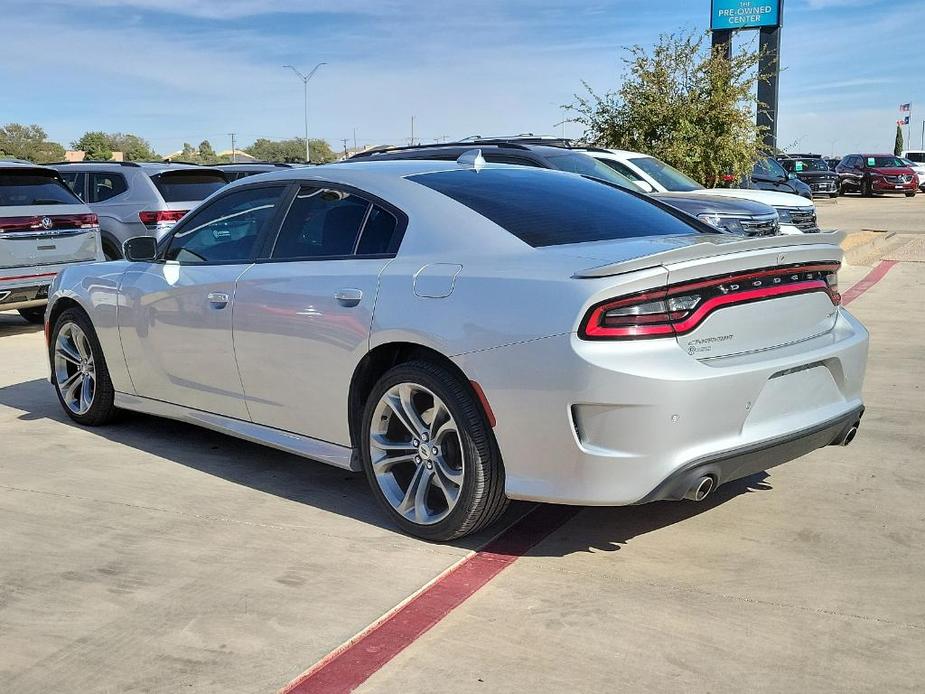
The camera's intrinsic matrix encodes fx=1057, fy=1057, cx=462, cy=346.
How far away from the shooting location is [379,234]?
4.59 metres

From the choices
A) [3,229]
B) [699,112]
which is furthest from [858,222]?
[3,229]

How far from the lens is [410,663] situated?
3.26 metres

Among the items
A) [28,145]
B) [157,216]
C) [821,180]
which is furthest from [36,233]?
[28,145]

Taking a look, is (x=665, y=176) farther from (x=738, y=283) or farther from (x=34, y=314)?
(x=738, y=283)

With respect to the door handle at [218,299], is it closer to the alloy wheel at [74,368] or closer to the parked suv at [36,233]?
the alloy wheel at [74,368]

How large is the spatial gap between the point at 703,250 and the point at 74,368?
4.28 meters

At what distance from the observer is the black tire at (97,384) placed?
6199mm

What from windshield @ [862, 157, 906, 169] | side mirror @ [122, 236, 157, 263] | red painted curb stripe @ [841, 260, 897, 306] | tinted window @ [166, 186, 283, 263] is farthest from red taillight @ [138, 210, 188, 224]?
windshield @ [862, 157, 906, 169]

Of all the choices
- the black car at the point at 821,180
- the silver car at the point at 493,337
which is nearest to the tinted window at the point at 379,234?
the silver car at the point at 493,337

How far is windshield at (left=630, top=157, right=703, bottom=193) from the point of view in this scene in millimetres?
12875

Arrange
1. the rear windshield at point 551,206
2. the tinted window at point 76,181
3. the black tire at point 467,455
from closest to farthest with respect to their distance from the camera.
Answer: the black tire at point 467,455
the rear windshield at point 551,206
the tinted window at point 76,181

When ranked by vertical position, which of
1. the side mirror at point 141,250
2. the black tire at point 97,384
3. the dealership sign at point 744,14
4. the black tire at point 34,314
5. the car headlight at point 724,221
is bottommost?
the black tire at point 34,314

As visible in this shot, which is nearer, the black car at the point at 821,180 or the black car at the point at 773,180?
the black car at the point at 773,180

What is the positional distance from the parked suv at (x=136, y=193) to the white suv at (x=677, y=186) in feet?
16.2
